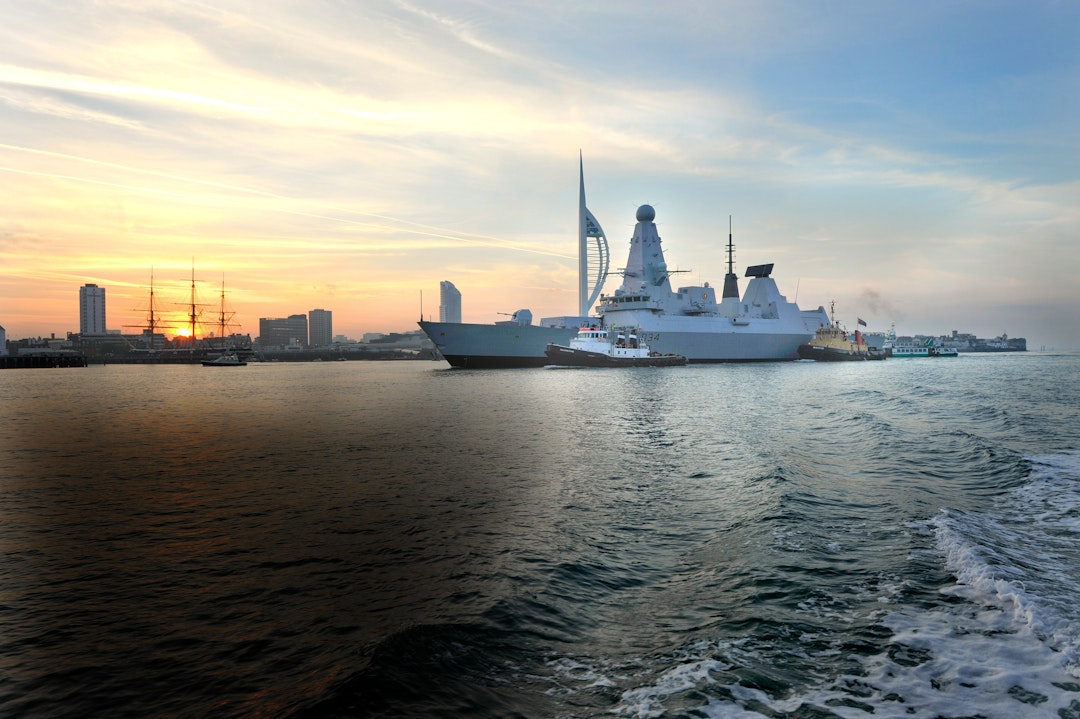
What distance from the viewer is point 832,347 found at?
111 m

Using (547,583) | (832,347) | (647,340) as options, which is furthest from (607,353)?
(547,583)

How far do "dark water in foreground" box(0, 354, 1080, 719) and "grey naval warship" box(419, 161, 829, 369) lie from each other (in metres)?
63.4

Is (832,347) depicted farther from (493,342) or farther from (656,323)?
(493,342)

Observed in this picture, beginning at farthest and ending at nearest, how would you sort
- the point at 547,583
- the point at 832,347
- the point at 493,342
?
the point at 832,347
the point at 493,342
the point at 547,583

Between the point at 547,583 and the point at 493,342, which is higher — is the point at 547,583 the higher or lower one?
the lower one

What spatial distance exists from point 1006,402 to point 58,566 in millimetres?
41586

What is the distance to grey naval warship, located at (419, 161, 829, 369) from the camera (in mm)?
81750

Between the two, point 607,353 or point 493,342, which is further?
point 493,342

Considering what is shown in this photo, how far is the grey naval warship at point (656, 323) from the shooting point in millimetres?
81750

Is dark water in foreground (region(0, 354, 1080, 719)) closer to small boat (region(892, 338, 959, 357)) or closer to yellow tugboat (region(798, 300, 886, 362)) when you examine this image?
yellow tugboat (region(798, 300, 886, 362))

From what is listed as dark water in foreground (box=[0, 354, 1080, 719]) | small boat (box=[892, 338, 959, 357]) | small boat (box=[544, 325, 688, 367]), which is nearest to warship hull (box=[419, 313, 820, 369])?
small boat (box=[544, 325, 688, 367])

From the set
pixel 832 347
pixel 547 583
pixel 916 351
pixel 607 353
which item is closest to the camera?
pixel 547 583

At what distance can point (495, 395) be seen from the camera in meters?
40.0

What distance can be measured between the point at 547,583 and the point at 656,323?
8352 cm
